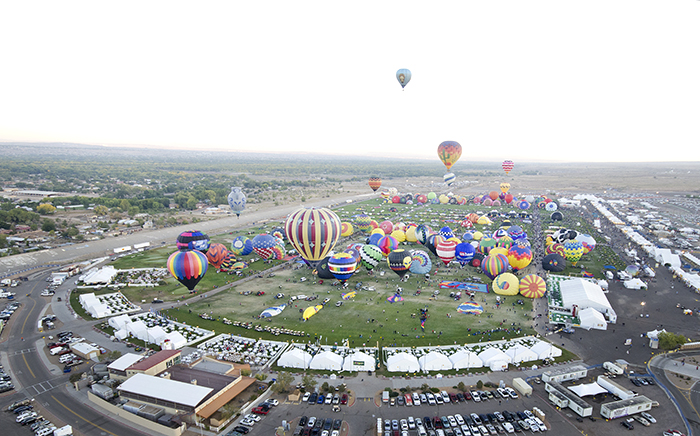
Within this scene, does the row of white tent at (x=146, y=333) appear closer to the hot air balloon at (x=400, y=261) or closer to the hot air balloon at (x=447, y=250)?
the hot air balloon at (x=400, y=261)

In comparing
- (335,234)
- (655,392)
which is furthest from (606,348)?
(335,234)

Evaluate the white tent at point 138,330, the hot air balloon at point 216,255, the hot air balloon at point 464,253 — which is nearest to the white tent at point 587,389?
the hot air balloon at point 464,253

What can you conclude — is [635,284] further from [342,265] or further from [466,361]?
[342,265]

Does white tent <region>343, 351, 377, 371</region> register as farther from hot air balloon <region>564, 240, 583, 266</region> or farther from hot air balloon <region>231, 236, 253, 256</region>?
hot air balloon <region>564, 240, 583, 266</region>

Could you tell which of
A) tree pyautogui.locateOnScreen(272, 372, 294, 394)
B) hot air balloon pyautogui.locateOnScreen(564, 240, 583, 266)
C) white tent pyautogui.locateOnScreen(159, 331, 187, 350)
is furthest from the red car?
hot air balloon pyautogui.locateOnScreen(564, 240, 583, 266)

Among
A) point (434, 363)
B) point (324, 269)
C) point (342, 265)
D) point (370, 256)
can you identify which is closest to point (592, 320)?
point (434, 363)

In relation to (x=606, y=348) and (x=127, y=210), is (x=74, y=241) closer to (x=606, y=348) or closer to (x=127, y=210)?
(x=127, y=210)

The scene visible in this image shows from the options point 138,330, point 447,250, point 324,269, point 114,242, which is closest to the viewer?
point 138,330
